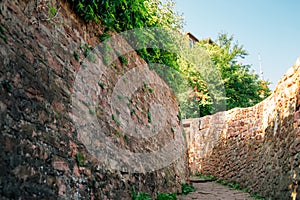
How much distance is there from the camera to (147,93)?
6.21m

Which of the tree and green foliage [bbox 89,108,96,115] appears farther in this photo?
the tree

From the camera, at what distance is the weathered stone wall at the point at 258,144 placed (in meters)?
5.19

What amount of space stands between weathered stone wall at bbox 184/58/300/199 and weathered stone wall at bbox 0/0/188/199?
2.96 meters

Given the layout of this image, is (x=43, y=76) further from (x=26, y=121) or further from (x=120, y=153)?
(x=120, y=153)

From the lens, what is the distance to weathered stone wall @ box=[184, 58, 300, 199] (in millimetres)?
5191

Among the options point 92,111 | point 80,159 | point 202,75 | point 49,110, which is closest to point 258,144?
point 92,111

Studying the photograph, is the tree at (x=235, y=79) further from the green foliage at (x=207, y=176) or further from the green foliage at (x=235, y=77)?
the green foliage at (x=207, y=176)

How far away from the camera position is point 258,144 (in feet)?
26.5

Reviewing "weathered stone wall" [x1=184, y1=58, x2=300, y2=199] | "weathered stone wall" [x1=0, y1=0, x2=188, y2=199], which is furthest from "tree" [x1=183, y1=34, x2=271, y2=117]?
"weathered stone wall" [x1=0, y1=0, x2=188, y2=199]

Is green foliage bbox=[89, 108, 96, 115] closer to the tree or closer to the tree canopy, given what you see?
the tree canopy

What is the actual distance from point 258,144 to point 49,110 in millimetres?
6838

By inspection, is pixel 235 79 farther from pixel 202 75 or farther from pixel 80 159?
pixel 80 159

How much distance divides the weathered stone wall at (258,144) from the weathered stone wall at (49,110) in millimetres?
2962

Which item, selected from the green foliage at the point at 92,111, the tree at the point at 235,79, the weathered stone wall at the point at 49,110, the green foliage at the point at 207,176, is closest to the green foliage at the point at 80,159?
the weathered stone wall at the point at 49,110
